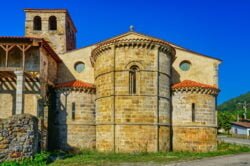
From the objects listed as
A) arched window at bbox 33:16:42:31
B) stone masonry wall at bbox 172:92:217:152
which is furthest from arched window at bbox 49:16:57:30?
stone masonry wall at bbox 172:92:217:152

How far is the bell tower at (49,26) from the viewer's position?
103 feet

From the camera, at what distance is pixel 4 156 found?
43.0 feet

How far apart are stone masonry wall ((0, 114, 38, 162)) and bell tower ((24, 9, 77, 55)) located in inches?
716

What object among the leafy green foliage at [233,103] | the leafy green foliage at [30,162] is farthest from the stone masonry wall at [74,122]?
the leafy green foliage at [233,103]

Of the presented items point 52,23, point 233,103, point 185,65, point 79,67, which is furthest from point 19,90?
point 233,103

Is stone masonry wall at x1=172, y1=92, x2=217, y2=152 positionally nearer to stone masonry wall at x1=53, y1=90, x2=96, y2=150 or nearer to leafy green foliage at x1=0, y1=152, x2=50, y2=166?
stone masonry wall at x1=53, y1=90, x2=96, y2=150

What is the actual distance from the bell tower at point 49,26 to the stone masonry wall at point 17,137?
18.2 m

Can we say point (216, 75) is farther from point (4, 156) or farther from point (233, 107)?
point (233, 107)

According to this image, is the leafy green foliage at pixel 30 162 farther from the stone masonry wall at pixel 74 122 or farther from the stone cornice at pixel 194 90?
the stone cornice at pixel 194 90

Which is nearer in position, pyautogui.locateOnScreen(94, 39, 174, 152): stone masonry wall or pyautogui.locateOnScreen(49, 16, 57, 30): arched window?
pyautogui.locateOnScreen(94, 39, 174, 152): stone masonry wall

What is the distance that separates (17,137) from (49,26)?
2030 centimetres

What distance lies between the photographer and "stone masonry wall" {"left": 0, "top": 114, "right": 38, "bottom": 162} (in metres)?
13.1

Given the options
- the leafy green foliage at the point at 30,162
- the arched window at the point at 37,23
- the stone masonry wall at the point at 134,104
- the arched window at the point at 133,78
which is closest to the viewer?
the leafy green foliage at the point at 30,162

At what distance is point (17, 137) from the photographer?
13.4 metres
